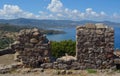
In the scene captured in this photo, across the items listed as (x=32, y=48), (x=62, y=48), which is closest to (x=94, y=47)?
(x=32, y=48)

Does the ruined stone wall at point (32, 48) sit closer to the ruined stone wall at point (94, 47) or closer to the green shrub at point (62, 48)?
the ruined stone wall at point (94, 47)

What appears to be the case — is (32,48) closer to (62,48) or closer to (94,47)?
(94,47)

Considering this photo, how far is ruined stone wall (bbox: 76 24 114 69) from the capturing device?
46.1 feet

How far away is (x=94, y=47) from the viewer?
1415cm

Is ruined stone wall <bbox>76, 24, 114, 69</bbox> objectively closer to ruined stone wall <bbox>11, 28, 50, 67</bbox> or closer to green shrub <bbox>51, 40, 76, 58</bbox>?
ruined stone wall <bbox>11, 28, 50, 67</bbox>

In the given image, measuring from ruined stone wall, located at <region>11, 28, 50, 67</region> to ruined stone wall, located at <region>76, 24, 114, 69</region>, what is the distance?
1497mm

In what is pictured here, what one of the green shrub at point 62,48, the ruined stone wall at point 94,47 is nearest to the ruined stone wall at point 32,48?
the ruined stone wall at point 94,47

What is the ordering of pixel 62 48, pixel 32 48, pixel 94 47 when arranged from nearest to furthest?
pixel 94 47 < pixel 32 48 < pixel 62 48

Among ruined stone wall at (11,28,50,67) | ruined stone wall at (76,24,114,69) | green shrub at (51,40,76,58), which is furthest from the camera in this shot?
green shrub at (51,40,76,58)


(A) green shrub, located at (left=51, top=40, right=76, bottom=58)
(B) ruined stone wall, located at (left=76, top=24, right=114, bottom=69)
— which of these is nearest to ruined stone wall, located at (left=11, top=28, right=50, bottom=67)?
(B) ruined stone wall, located at (left=76, top=24, right=114, bottom=69)

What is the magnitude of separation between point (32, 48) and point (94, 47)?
274 centimetres

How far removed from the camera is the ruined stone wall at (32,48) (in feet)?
46.7

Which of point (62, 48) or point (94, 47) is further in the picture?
point (62, 48)

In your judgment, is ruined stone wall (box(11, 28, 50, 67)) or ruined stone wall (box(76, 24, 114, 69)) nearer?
ruined stone wall (box(76, 24, 114, 69))
